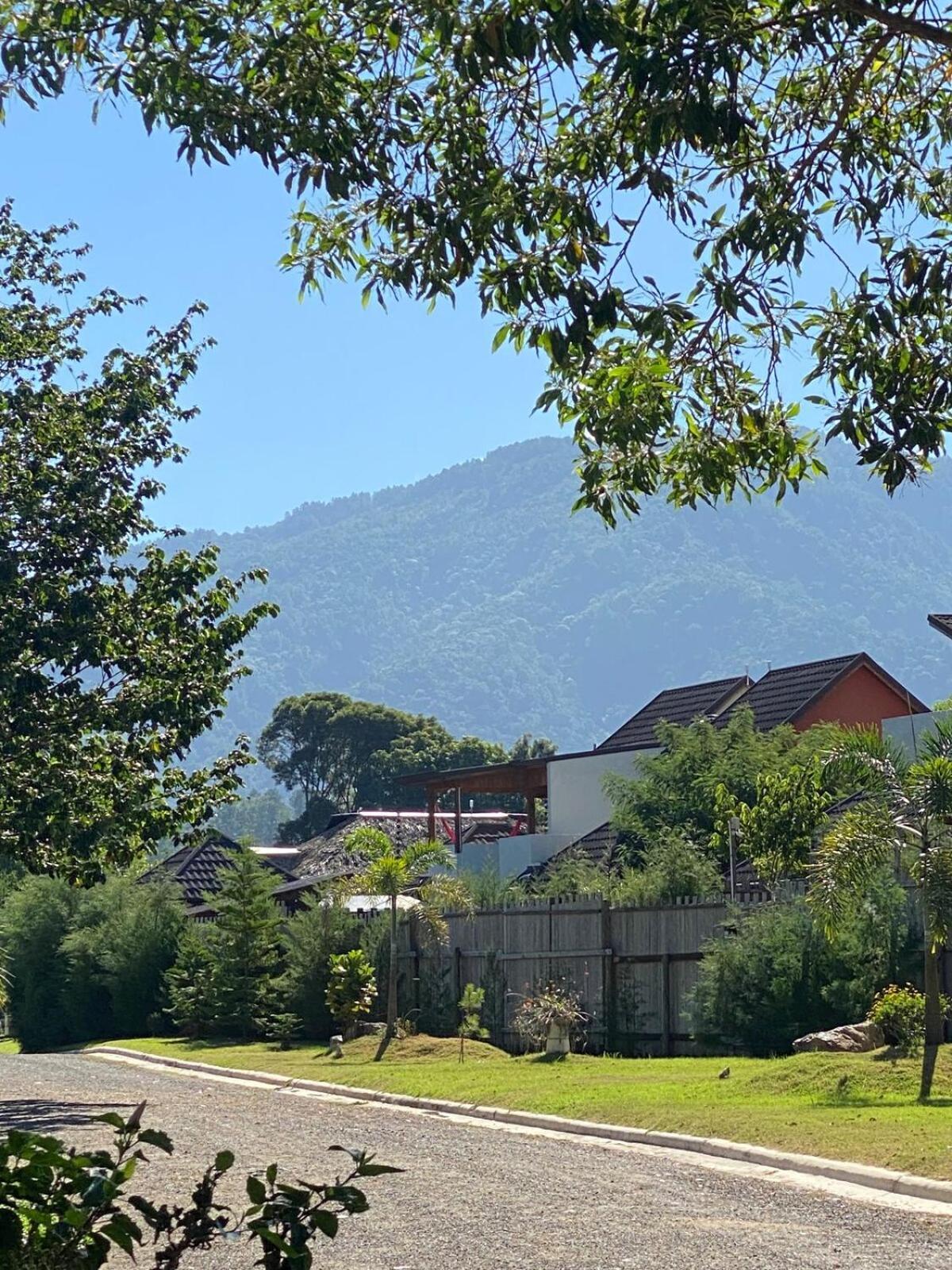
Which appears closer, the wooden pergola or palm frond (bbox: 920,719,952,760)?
palm frond (bbox: 920,719,952,760)

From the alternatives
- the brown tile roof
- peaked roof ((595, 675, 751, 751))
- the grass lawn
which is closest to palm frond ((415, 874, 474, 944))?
the grass lawn

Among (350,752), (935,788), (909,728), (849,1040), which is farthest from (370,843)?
(350,752)

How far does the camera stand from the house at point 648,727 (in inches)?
1718

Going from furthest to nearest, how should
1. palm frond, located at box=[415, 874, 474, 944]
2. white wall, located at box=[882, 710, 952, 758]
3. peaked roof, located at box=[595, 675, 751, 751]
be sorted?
peaked roof, located at box=[595, 675, 751, 751] → white wall, located at box=[882, 710, 952, 758] → palm frond, located at box=[415, 874, 474, 944]

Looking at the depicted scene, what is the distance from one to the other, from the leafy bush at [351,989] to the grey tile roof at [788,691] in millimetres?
13277

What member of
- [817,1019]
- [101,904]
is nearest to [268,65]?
[817,1019]

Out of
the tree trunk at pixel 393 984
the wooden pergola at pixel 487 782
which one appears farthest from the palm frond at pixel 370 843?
the wooden pergola at pixel 487 782

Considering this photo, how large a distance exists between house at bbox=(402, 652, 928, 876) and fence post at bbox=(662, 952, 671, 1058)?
47.4 ft

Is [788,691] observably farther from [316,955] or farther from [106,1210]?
[106,1210]

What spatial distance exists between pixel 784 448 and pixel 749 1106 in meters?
9.68

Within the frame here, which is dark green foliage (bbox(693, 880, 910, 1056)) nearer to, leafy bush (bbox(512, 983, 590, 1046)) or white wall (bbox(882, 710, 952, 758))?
leafy bush (bbox(512, 983, 590, 1046))

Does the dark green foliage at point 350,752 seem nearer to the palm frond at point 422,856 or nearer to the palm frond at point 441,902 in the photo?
the palm frond at point 422,856

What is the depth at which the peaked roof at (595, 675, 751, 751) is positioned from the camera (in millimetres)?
47094

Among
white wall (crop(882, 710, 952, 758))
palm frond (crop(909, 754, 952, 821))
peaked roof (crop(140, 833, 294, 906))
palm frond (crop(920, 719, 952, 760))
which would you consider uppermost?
white wall (crop(882, 710, 952, 758))
